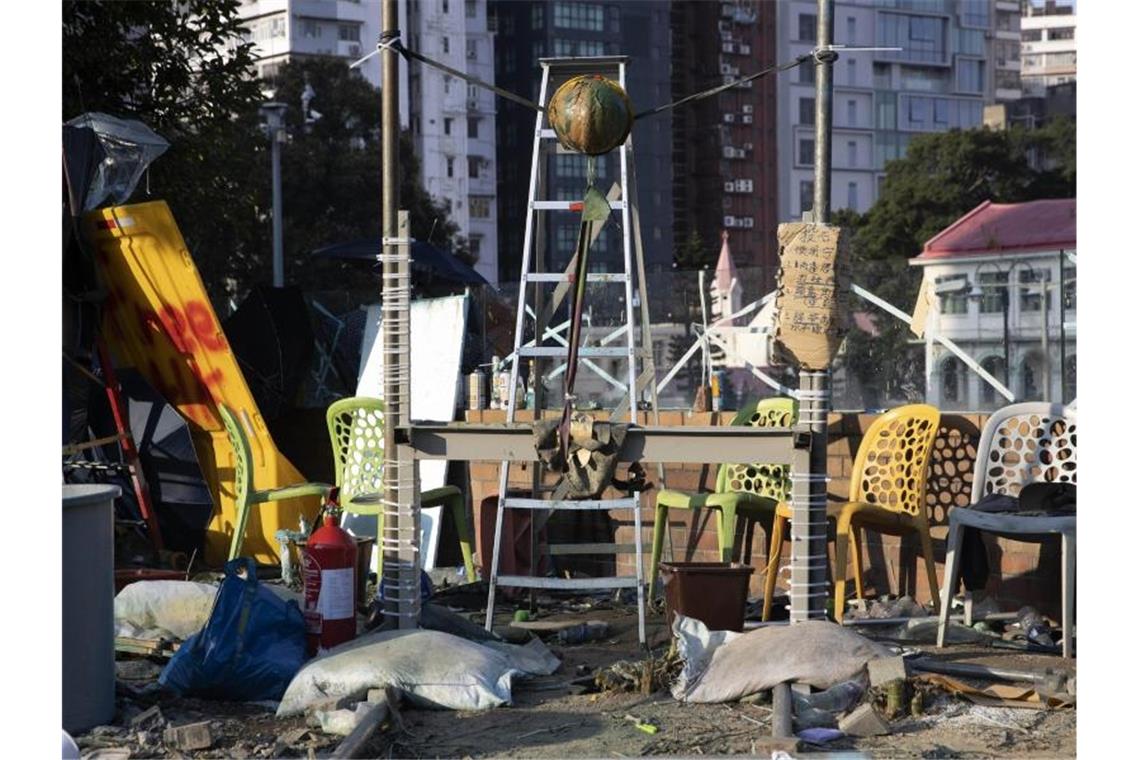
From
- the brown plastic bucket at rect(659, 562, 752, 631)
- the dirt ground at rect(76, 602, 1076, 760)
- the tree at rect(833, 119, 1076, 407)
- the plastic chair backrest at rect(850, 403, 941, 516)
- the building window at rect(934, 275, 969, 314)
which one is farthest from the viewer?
the tree at rect(833, 119, 1076, 407)

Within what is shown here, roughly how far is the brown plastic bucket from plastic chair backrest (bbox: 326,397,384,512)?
2.67 metres

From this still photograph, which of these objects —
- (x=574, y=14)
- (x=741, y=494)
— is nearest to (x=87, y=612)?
(x=741, y=494)

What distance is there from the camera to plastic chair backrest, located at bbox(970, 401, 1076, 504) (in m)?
7.66

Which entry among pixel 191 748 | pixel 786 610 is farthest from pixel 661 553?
pixel 191 748

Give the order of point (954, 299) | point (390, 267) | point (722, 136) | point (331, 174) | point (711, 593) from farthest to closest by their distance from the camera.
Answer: point (722, 136) < point (331, 174) < point (954, 299) < point (390, 267) < point (711, 593)

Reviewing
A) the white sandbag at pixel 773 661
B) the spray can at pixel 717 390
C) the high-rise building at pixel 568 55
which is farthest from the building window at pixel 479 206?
the white sandbag at pixel 773 661

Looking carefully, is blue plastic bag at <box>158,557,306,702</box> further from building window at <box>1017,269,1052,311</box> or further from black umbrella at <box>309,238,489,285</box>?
black umbrella at <box>309,238,489,285</box>

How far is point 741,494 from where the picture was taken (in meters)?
7.81

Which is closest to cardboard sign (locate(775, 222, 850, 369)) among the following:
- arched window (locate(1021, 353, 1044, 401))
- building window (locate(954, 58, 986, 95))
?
arched window (locate(1021, 353, 1044, 401))

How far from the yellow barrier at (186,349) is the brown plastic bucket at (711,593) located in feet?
11.9

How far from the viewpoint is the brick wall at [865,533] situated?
308 inches

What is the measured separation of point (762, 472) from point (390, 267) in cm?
256

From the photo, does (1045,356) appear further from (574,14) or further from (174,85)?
(574,14)

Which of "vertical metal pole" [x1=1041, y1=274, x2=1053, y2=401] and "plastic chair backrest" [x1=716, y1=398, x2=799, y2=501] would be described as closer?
A: "plastic chair backrest" [x1=716, y1=398, x2=799, y2=501]
